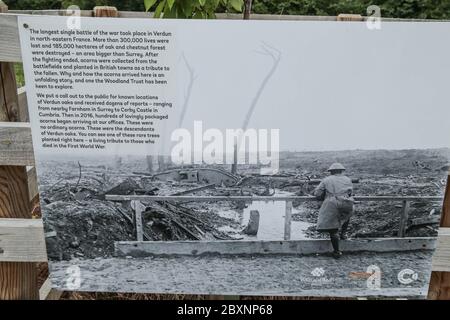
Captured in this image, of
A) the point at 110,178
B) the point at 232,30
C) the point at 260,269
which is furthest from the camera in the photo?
the point at 260,269

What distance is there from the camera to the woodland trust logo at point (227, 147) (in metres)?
2.12

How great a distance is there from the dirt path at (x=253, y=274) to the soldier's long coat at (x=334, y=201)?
0.19m

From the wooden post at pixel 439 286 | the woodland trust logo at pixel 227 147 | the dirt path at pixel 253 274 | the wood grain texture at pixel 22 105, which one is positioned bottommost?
the wooden post at pixel 439 286

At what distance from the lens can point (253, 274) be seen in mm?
2340

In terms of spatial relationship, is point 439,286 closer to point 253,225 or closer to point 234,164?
point 253,225

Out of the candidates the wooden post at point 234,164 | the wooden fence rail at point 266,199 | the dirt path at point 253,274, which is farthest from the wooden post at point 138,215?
the wooden post at point 234,164

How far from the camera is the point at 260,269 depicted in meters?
2.32

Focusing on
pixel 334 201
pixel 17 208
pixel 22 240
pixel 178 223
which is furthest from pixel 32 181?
pixel 334 201

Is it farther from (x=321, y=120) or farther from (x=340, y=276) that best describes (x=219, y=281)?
(x=321, y=120)

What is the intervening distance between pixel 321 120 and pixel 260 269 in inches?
32.4

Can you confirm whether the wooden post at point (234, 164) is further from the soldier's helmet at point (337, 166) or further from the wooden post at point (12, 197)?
the wooden post at point (12, 197)

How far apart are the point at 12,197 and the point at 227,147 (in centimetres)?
113

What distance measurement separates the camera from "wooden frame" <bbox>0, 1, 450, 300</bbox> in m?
2.14

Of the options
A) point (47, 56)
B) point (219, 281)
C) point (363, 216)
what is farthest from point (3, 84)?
point (363, 216)
